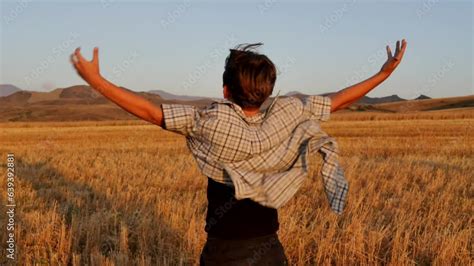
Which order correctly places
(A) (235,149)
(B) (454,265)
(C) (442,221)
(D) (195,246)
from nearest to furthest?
1. (A) (235,149)
2. (B) (454,265)
3. (D) (195,246)
4. (C) (442,221)

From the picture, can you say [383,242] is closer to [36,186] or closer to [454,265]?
[454,265]

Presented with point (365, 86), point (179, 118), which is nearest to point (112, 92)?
point (179, 118)

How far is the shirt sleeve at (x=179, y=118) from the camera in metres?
2.42

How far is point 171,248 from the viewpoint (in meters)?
4.99

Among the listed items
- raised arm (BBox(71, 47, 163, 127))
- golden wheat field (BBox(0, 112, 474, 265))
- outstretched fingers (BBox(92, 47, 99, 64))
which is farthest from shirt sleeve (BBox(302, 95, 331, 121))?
golden wheat field (BBox(0, 112, 474, 265))

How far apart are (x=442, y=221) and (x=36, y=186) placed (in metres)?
6.60

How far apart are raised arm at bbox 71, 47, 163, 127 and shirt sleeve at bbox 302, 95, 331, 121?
0.84 meters

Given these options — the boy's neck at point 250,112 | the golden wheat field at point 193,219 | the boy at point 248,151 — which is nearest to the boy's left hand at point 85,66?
the boy at point 248,151

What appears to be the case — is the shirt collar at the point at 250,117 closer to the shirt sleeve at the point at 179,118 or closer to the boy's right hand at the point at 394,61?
the shirt sleeve at the point at 179,118

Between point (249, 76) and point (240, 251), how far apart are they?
886 millimetres

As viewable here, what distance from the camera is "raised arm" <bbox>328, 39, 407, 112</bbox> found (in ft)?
9.50

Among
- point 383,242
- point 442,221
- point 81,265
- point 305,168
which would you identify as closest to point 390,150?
point 442,221

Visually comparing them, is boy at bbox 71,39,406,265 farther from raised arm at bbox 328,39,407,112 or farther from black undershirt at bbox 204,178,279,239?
raised arm at bbox 328,39,407,112

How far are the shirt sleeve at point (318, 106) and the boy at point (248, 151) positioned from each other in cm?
1
